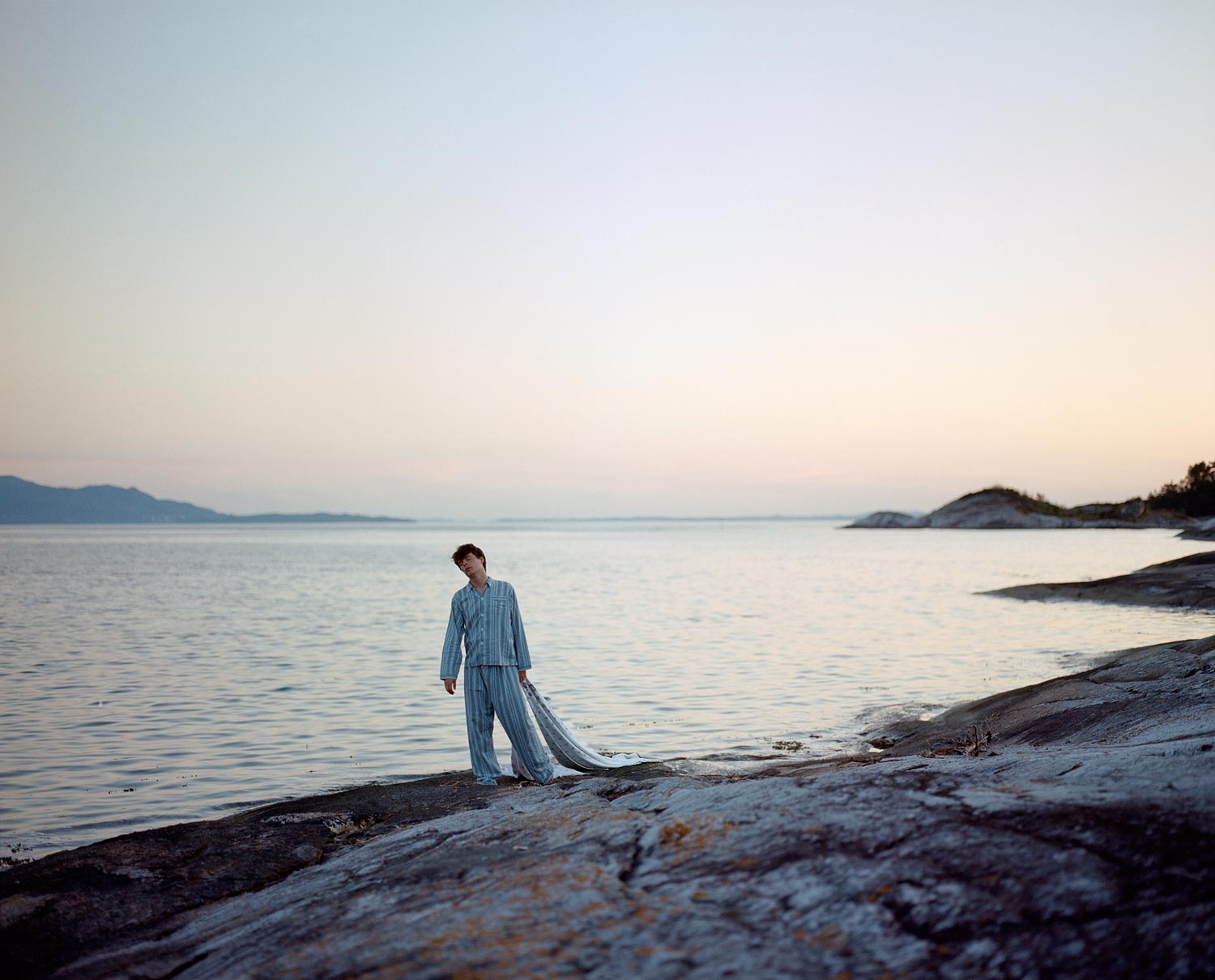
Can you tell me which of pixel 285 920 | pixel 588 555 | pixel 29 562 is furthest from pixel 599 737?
pixel 588 555

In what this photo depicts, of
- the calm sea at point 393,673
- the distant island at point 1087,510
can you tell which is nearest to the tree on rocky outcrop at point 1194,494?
the distant island at point 1087,510

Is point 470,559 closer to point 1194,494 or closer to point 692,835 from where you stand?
point 692,835

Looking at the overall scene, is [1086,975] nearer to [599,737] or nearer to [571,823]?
[571,823]

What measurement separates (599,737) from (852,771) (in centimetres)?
858

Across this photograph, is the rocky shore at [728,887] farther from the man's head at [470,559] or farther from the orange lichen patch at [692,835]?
the man's head at [470,559]

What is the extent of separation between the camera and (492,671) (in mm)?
9711

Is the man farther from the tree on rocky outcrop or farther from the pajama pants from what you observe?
the tree on rocky outcrop

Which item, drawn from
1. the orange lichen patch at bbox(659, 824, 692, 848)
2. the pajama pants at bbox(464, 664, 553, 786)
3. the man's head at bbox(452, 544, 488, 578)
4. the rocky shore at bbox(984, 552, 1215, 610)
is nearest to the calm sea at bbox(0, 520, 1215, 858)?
the rocky shore at bbox(984, 552, 1215, 610)

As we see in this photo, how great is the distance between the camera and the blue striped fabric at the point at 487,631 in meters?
9.62

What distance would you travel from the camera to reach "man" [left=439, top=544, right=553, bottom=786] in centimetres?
958

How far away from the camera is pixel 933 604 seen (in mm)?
33781

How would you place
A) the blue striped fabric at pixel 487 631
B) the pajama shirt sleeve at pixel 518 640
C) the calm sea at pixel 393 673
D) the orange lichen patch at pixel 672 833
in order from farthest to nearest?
the calm sea at pixel 393 673
the pajama shirt sleeve at pixel 518 640
the blue striped fabric at pixel 487 631
the orange lichen patch at pixel 672 833

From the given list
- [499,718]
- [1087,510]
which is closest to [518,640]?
[499,718]

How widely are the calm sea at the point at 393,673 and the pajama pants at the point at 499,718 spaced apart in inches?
85.1
